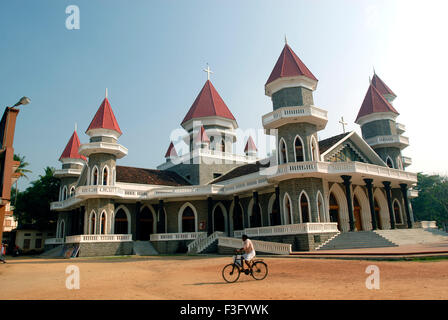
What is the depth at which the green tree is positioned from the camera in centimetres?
3834

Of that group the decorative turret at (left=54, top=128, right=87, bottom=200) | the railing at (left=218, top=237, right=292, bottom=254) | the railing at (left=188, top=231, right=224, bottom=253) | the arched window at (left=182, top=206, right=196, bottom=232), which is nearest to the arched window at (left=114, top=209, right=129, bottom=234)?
the arched window at (left=182, top=206, right=196, bottom=232)

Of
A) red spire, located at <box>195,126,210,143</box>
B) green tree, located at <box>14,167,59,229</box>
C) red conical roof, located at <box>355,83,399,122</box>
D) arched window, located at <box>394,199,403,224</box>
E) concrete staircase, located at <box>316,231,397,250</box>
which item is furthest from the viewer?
green tree, located at <box>14,167,59,229</box>

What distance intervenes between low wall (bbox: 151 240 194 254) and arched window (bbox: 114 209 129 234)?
370 cm

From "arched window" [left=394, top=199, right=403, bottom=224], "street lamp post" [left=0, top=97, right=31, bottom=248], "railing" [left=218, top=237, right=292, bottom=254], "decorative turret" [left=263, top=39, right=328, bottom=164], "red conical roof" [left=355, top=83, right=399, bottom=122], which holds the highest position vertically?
"red conical roof" [left=355, top=83, right=399, bottom=122]

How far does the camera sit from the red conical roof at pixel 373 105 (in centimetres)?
3041

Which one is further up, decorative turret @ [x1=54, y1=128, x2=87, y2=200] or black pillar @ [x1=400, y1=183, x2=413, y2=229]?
decorative turret @ [x1=54, y1=128, x2=87, y2=200]

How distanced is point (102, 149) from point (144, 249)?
8.64 metres

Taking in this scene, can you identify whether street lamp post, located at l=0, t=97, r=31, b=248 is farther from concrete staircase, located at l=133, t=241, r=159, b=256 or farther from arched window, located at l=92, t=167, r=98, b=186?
concrete staircase, located at l=133, t=241, r=159, b=256

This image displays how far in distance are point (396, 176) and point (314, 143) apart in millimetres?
7358

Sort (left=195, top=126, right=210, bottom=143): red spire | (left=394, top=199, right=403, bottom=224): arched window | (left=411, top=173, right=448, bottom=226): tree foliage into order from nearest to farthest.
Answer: (left=394, top=199, right=403, bottom=224): arched window, (left=195, top=126, right=210, bottom=143): red spire, (left=411, top=173, right=448, bottom=226): tree foliage

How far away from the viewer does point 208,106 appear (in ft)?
123

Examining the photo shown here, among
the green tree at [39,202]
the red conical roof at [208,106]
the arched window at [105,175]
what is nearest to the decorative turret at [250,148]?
the red conical roof at [208,106]

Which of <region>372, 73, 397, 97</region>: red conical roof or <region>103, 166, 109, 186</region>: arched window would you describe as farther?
<region>372, 73, 397, 97</region>: red conical roof
